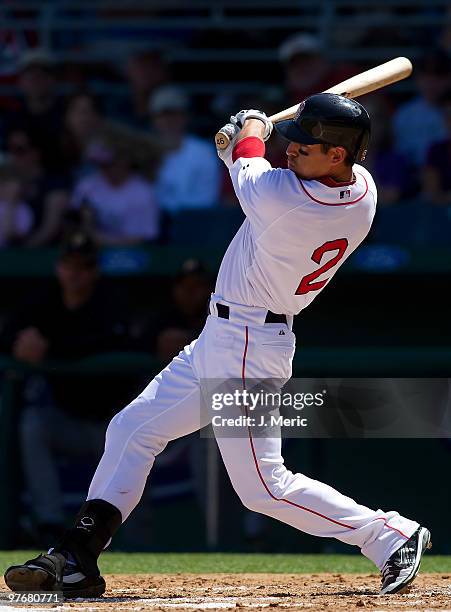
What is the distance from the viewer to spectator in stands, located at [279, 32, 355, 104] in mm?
7531

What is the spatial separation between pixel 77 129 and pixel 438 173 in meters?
2.44

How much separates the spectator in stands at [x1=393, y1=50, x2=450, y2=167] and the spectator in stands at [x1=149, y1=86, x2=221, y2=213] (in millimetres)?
1181

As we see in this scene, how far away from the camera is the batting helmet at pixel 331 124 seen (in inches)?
134

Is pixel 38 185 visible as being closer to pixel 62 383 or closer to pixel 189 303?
pixel 189 303

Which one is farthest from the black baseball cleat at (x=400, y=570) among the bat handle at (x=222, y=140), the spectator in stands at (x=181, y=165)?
the spectator in stands at (x=181, y=165)

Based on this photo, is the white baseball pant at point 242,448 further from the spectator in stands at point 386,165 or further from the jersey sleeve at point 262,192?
the spectator in stands at point 386,165

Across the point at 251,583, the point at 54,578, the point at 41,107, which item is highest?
the point at 41,107

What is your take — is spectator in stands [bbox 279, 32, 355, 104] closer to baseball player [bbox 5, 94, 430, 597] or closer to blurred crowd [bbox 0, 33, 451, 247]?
blurred crowd [bbox 0, 33, 451, 247]

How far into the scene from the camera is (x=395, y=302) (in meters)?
6.60

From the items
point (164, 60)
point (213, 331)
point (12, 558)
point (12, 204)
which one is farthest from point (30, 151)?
point (213, 331)

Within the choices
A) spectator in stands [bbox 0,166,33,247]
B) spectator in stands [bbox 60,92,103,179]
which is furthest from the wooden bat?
spectator in stands [bbox 60,92,103,179]

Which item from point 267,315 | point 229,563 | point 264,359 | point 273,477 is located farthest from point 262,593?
point 229,563

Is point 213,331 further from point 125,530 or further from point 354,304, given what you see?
point 354,304

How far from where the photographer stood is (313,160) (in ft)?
11.3
